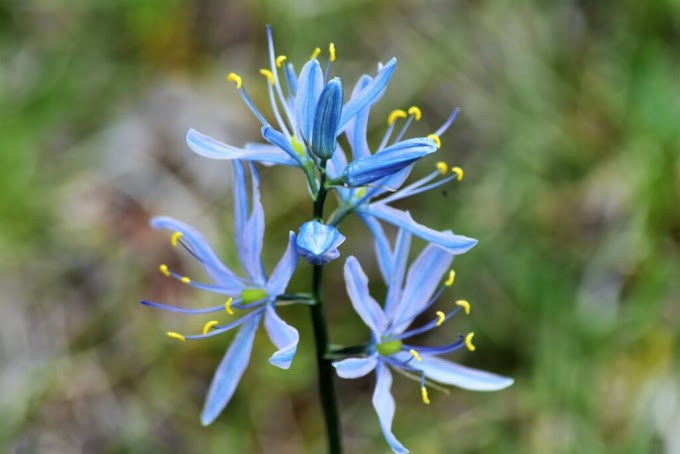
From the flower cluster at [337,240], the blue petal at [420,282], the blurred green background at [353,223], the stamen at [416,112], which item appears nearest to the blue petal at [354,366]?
the flower cluster at [337,240]

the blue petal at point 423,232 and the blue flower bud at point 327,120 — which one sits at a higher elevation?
the blue flower bud at point 327,120

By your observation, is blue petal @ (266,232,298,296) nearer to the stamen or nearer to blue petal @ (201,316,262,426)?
blue petal @ (201,316,262,426)

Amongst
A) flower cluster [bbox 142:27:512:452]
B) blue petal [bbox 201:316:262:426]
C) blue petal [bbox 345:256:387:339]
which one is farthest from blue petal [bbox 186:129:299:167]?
blue petal [bbox 201:316:262:426]

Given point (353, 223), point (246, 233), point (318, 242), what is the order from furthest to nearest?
point (353, 223)
point (246, 233)
point (318, 242)

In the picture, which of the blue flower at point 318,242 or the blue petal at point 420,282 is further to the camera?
the blue petal at point 420,282

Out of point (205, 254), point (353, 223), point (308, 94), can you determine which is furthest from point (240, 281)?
point (353, 223)

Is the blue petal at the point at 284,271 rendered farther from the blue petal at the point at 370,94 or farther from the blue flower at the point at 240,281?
the blue petal at the point at 370,94

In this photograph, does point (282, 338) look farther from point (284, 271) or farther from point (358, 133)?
point (358, 133)
